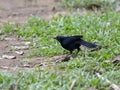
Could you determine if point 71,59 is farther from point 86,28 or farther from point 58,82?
point 86,28

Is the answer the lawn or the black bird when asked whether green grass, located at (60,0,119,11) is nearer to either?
the lawn

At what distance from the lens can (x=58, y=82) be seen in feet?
18.3

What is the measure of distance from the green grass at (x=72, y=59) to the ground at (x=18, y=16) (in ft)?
0.84

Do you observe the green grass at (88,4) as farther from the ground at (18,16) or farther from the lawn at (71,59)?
the lawn at (71,59)

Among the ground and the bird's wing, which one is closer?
the ground

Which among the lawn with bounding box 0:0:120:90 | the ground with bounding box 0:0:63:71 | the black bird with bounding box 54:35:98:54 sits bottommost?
the ground with bounding box 0:0:63:71

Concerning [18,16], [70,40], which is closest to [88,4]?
[18,16]

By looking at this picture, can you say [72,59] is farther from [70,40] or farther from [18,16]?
[18,16]

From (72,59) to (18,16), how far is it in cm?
396

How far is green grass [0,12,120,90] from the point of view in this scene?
5.56 metres

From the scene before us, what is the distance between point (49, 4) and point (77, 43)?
465 cm

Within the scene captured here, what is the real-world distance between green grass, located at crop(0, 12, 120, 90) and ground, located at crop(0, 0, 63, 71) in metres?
0.26

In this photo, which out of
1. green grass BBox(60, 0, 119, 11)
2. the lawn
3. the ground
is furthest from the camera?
green grass BBox(60, 0, 119, 11)

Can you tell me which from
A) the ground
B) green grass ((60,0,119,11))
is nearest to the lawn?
the ground
